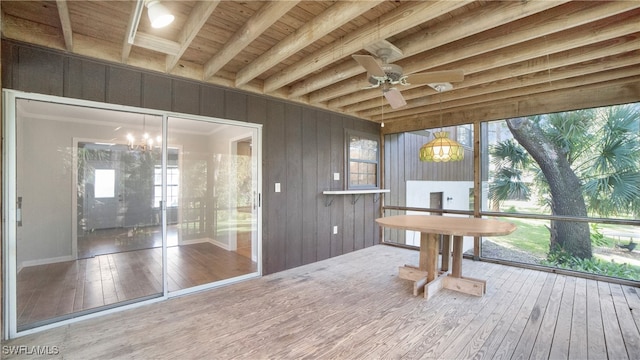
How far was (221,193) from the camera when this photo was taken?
4.46 meters

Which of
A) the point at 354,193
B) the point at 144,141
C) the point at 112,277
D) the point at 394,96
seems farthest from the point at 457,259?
the point at 144,141

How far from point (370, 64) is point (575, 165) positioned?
11.5 feet

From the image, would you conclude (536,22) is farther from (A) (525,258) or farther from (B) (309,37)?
(A) (525,258)

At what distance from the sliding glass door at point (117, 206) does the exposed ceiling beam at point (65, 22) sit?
Result: 0.51m

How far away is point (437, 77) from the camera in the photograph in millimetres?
2359

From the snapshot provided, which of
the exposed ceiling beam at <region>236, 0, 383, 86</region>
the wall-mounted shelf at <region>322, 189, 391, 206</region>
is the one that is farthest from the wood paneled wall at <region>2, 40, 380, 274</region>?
the exposed ceiling beam at <region>236, 0, 383, 86</region>

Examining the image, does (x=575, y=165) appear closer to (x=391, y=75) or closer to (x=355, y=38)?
(x=391, y=75)

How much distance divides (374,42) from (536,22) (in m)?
1.27

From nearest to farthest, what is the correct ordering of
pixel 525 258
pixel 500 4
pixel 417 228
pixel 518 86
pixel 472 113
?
pixel 500 4
pixel 417 228
pixel 518 86
pixel 525 258
pixel 472 113

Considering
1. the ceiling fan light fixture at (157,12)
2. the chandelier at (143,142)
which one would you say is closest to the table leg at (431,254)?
the ceiling fan light fixture at (157,12)

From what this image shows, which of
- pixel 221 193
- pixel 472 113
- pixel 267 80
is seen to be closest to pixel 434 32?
pixel 267 80

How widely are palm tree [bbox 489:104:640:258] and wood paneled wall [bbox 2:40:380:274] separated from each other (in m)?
2.37

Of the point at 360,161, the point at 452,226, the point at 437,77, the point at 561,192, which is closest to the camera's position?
the point at 437,77

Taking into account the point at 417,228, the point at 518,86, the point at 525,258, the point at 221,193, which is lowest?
the point at 525,258
